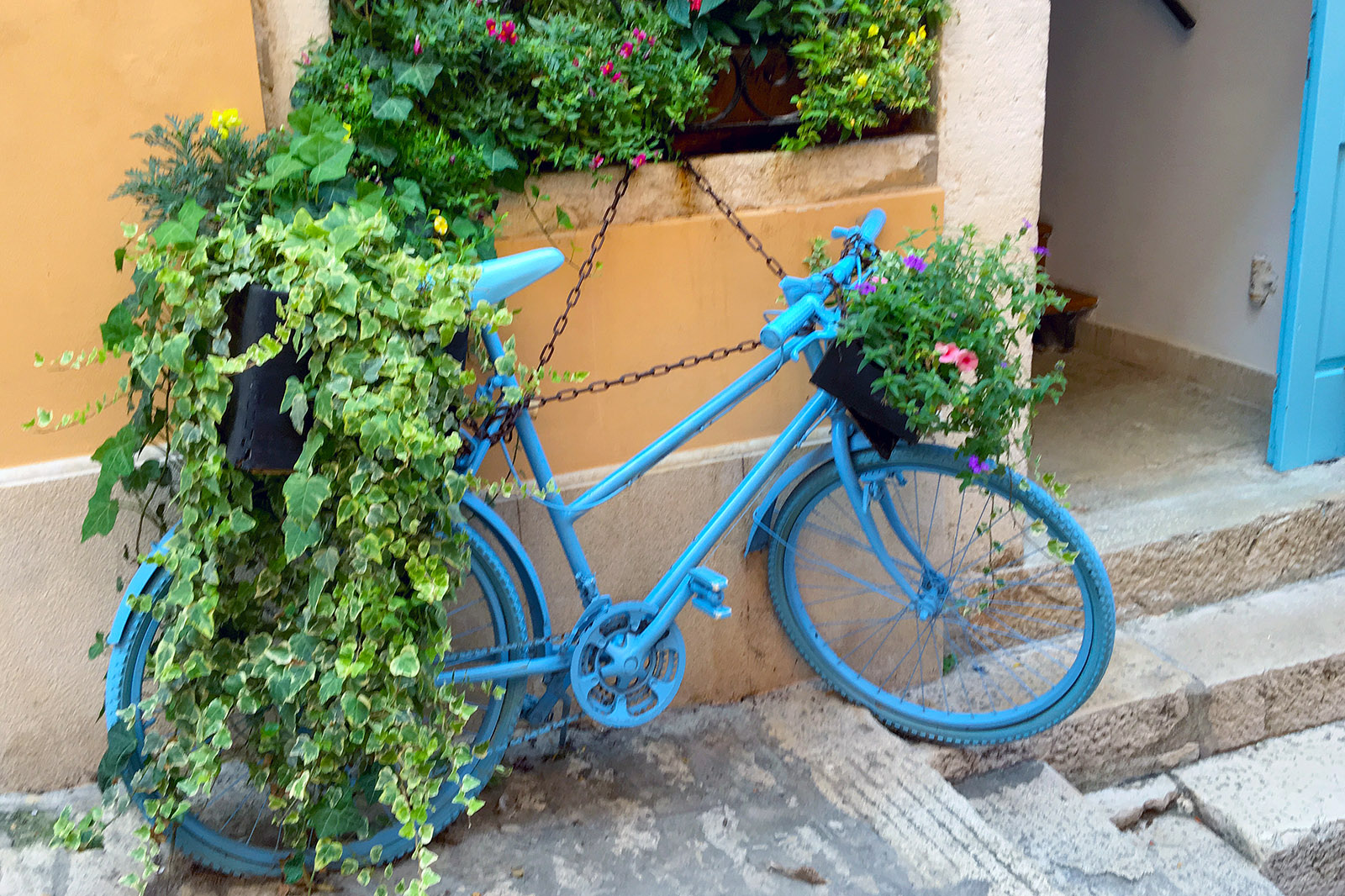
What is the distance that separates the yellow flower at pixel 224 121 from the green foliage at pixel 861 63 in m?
1.24

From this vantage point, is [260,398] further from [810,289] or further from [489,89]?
[810,289]

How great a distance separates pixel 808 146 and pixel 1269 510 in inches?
80.4

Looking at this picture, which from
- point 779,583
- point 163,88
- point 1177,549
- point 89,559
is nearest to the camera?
point 163,88

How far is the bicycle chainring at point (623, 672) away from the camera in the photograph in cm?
243

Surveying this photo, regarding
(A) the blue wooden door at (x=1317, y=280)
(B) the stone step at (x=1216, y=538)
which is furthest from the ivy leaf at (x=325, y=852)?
(A) the blue wooden door at (x=1317, y=280)

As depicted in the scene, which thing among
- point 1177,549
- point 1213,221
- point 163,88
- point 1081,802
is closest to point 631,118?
point 163,88

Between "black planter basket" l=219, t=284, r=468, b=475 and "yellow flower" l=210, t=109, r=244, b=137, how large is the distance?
0.43m

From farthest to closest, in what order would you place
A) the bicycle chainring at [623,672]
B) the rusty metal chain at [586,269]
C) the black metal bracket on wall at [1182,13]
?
1. the black metal bracket on wall at [1182,13]
2. the rusty metal chain at [586,269]
3. the bicycle chainring at [623,672]

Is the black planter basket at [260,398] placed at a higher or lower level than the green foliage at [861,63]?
lower

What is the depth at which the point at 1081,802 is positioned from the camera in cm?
275

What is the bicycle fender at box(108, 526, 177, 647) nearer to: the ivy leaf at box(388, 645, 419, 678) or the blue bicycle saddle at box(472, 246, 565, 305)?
the ivy leaf at box(388, 645, 419, 678)

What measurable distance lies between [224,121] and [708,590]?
1400mm

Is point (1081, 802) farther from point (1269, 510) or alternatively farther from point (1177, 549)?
point (1269, 510)

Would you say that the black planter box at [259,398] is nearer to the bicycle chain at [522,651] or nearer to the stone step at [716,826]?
the bicycle chain at [522,651]
